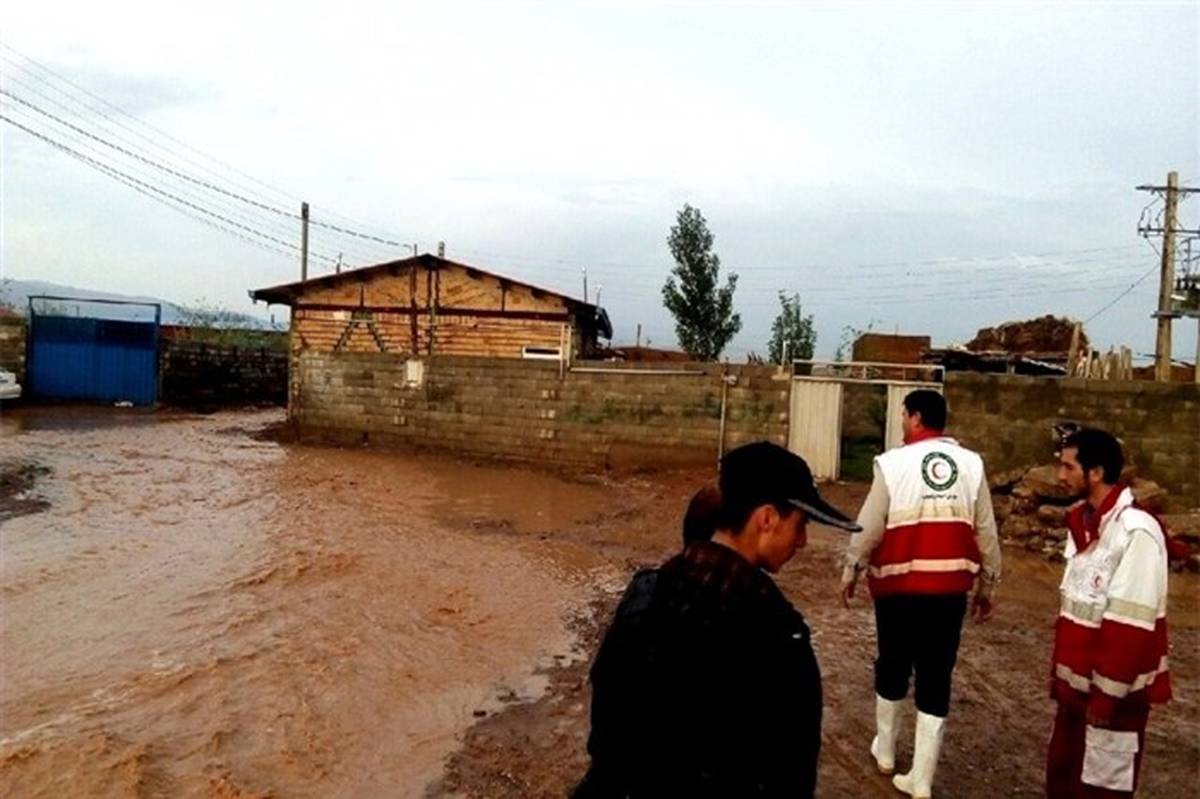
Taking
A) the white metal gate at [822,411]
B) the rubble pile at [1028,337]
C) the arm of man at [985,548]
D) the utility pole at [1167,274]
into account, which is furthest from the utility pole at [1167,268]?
the arm of man at [985,548]

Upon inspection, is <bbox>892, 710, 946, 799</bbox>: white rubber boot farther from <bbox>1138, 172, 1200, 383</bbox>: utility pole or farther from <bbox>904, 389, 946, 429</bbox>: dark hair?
<bbox>1138, 172, 1200, 383</bbox>: utility pole

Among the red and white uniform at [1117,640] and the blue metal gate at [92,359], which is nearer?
the red and white uniform at [1117,640]

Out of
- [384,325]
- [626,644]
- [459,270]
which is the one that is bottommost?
[626,644]

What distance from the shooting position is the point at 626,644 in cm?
172

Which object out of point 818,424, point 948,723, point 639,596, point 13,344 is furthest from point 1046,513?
point 13,344

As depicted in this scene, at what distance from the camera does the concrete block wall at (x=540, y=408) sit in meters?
14.2

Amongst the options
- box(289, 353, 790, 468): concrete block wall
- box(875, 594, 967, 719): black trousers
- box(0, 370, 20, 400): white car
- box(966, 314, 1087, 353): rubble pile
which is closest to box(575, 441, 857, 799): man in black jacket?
box(875, 594, 967, 719): black trousers

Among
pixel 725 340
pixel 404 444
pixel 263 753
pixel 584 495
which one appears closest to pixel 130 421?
pixel 404 444

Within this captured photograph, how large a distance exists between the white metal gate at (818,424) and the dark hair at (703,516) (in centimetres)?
1165

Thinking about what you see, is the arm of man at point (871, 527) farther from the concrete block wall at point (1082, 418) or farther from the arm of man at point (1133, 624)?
the concrete block wall at point (1082, 418)

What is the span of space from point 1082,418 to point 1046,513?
168 centimetres

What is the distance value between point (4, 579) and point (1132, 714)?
836cm

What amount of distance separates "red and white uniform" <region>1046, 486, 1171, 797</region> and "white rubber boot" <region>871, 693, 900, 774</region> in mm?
829

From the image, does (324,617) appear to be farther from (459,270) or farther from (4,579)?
(459,270)
